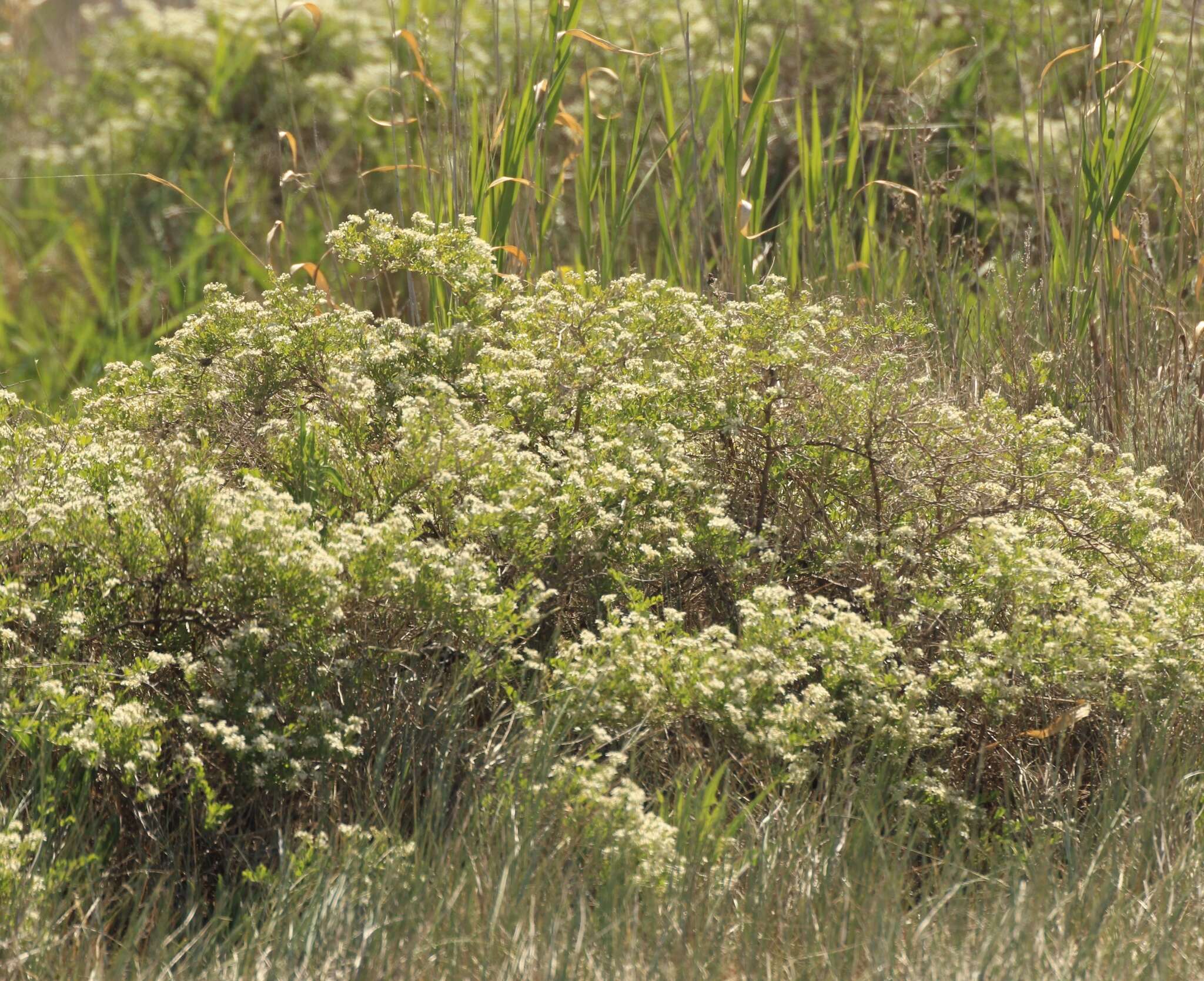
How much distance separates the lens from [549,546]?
3.02 m

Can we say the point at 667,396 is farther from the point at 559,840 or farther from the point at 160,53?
the point at 160,53

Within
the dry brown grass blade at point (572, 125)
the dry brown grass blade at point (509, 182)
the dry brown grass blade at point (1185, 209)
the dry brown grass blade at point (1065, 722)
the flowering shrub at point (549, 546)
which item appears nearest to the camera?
the flowering shrub at point (549, 546)

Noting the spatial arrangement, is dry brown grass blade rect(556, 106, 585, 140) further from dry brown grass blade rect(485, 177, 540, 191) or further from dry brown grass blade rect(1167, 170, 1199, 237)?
dry brown grass blade rect(1167, 170, 1199, 237)

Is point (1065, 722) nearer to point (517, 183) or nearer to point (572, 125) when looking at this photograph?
point (517, 183)

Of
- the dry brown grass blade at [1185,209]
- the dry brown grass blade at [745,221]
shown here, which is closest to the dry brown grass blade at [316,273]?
the dry brown grass blade at [745,221]

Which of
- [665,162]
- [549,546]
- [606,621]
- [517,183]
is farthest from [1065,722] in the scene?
[665,162]

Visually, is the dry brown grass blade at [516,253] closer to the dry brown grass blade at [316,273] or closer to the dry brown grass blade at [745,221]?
the dry brown grass blade at [316,273]

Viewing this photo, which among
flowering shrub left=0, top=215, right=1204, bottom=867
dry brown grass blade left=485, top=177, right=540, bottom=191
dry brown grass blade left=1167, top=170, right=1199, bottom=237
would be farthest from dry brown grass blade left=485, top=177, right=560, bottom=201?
dry brown grass blade left=1167, top=170, right=1199, bottom=237

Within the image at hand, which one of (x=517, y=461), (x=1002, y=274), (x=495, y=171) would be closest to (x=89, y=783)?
(x=517, y=461)

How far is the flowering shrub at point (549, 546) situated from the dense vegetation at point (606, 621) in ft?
0.05

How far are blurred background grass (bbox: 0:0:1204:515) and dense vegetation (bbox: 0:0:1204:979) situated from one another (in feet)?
0.16

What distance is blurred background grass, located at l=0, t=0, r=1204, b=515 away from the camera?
13.9 ft

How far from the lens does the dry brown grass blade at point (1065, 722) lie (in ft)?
9.78

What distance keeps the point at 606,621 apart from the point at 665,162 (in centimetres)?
404
